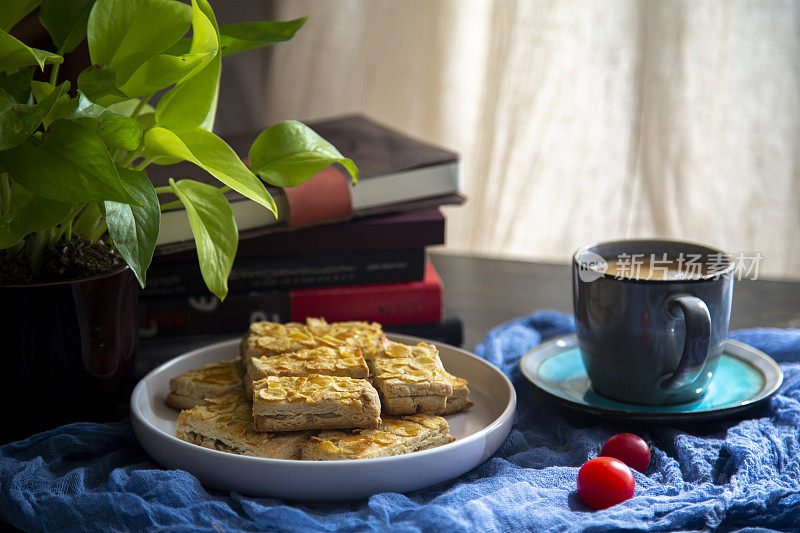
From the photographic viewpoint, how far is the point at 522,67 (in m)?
1.67

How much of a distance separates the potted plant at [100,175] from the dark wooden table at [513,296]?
20cm

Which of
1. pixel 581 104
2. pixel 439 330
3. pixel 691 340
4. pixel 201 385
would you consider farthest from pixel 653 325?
pixel 581 104

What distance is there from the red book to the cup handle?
0.32 metres

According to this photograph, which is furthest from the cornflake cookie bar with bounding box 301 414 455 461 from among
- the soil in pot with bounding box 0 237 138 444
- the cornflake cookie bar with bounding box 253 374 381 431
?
the soil in pot with bounding box 0 237 138 444

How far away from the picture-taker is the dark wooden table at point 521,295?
108 centimetres

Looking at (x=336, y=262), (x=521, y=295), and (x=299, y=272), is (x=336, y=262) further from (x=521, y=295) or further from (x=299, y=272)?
(x=521, y=295)

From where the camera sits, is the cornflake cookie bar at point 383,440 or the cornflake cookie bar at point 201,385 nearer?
the cornflake cookie bar at point 383,440

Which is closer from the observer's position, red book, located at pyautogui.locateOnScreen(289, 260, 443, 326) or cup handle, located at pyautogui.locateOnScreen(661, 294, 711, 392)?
cup handle, located at pyautogui.locateOnScreen(661, 294, 711, 392)

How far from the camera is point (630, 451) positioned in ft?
2.22

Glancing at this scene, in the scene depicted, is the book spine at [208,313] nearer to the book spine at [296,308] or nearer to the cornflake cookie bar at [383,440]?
the book spine at [296,308]

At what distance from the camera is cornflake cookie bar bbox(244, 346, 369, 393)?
70cm

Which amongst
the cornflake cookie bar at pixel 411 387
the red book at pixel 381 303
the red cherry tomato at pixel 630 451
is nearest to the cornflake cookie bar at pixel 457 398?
the cornflake cookie bar at pixel 411 387

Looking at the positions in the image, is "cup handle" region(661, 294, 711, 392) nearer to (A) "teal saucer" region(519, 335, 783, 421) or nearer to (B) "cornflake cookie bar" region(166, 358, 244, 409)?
(A) "teal saucer" region(519, 335, 783, 421)

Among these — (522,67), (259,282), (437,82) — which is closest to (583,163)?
(522,67)
